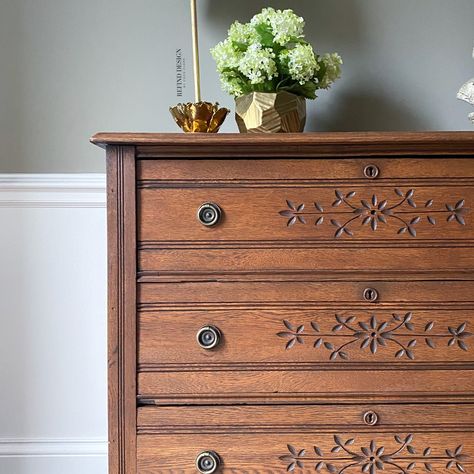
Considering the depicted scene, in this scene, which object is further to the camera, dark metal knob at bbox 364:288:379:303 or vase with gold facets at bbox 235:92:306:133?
vase with gold facets at bbox 235:92:306:133

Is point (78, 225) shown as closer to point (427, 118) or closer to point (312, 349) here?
point (312, 349)

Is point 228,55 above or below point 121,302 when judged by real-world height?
above

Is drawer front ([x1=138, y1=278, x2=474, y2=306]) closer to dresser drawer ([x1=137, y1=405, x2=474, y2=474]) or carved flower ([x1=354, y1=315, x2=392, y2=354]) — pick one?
carved flower ([x1=354, y1=315, x2=392, y2=354])

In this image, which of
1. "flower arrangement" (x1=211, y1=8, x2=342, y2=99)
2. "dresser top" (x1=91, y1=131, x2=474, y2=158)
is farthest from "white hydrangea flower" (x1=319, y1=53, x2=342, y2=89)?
"dresser top" (x1=91, y1=131, x2=474, y2=158)

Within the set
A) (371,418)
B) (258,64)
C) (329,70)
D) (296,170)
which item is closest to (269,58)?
(258,64)

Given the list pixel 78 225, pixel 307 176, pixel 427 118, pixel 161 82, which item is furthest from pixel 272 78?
pixel 78 225

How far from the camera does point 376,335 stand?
4.26 ft

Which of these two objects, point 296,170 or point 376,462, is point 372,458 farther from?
point 296,170

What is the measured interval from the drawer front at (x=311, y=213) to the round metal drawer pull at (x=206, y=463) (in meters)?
0.44

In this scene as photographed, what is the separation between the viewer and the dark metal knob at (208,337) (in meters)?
1.29

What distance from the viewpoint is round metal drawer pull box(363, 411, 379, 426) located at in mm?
1297

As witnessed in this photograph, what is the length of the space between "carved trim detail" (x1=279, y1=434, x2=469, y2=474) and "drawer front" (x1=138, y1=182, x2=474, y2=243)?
429 millimetres

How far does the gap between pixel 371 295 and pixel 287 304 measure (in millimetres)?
174

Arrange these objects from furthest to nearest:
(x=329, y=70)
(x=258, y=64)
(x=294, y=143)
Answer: (x=329, y=70)
(x=258, y=64)
(x=294, y=143)
